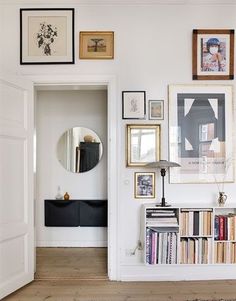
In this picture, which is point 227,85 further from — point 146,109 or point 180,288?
point 180,288

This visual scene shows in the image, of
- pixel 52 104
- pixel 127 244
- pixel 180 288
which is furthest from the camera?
pixel 52 104

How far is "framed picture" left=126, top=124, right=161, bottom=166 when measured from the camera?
3492 millimetres

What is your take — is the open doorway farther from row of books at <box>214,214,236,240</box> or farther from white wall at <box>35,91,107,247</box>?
row of books at <box>214,214,236,240</box>

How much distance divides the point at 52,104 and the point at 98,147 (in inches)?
41.6

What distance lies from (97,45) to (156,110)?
39.8 inches

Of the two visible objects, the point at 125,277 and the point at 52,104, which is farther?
the point at 52,104

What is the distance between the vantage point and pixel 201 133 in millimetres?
3535

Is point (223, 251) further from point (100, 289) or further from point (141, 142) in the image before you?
point (141, 142)

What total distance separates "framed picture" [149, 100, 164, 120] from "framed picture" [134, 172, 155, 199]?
66 centimetres

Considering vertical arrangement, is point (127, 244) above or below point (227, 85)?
below

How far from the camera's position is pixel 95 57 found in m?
3.49

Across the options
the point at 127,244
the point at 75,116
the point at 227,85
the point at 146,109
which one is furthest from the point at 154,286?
the point at 75,116

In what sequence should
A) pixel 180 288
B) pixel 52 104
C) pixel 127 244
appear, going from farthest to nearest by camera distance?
pixel 52 104 < pixel 127 244 < pixel 180 288

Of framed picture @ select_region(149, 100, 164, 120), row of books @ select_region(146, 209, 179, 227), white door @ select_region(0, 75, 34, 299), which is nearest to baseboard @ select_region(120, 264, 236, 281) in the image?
row of books @ select_region(146, 209, 179, 227)
